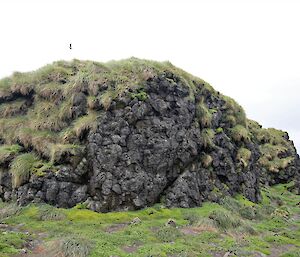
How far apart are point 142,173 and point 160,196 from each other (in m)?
3.19

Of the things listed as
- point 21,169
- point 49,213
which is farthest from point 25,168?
point 49,213

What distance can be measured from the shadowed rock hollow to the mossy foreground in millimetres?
2094

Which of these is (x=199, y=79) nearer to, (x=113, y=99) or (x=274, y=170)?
(x=113, y=99)

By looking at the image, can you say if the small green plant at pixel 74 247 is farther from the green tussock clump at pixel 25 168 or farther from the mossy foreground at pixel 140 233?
the green tussock clump at pixel 25 168

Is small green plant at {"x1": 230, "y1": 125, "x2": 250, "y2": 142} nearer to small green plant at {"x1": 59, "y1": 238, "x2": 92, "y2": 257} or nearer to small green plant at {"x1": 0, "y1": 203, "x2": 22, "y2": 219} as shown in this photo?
small green plant at {"x1": 0, "y1": 203, "x2": 22, "y2": 219}

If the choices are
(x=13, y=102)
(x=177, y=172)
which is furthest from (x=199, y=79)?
(x=13, y=102)

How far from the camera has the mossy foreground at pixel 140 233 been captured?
22.3 meters

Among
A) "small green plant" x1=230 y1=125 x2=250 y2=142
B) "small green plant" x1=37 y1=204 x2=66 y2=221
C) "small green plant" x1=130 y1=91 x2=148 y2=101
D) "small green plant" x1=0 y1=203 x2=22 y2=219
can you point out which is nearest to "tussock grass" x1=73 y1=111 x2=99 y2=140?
"small green plant" x1=130 y1=91 x2=148 y2=101

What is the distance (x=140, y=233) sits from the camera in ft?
87.3

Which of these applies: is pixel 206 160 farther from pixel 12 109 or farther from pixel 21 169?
pixel 12 109

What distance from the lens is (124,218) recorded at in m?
30.5

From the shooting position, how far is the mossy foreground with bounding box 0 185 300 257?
22297mm

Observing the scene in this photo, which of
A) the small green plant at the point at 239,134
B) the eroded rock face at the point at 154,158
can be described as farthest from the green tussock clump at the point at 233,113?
the eroded rock face at the point at 154,158

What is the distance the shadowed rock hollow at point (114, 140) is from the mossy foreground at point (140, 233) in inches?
82.5
